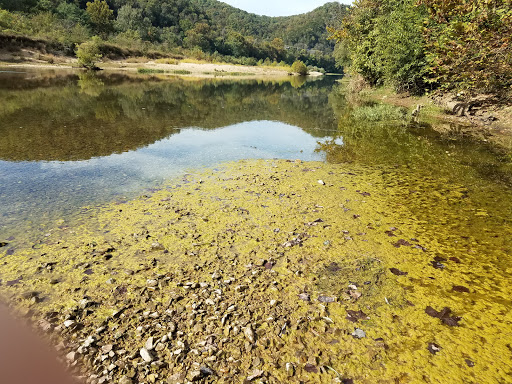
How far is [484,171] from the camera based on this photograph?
1275cm

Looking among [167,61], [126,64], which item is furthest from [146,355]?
[167,61]

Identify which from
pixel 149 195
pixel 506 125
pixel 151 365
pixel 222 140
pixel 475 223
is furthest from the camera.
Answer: pixel 506 125

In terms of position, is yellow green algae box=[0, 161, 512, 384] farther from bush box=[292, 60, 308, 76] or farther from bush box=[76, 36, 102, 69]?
bush box=[292, 60, 308, 76]

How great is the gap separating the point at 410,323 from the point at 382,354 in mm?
907

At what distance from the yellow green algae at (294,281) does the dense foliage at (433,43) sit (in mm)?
7877

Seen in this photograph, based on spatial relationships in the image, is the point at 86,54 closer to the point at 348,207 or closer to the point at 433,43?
the point at 433,43

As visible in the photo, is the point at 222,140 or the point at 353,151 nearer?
the point at 353,151

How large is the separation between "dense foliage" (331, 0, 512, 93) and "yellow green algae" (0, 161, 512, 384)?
7.88m

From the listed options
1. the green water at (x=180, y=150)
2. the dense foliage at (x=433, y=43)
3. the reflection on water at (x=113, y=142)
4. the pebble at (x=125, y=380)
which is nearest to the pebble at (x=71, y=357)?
the pebble at (x=125, y=380)

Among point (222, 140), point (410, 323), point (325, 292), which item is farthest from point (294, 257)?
point (222, 140)

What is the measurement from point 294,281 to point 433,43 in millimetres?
13012

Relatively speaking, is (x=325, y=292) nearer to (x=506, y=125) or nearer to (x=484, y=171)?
(x=484, y=171)

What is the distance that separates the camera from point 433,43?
42.3 ft

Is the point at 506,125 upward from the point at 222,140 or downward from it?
upward
